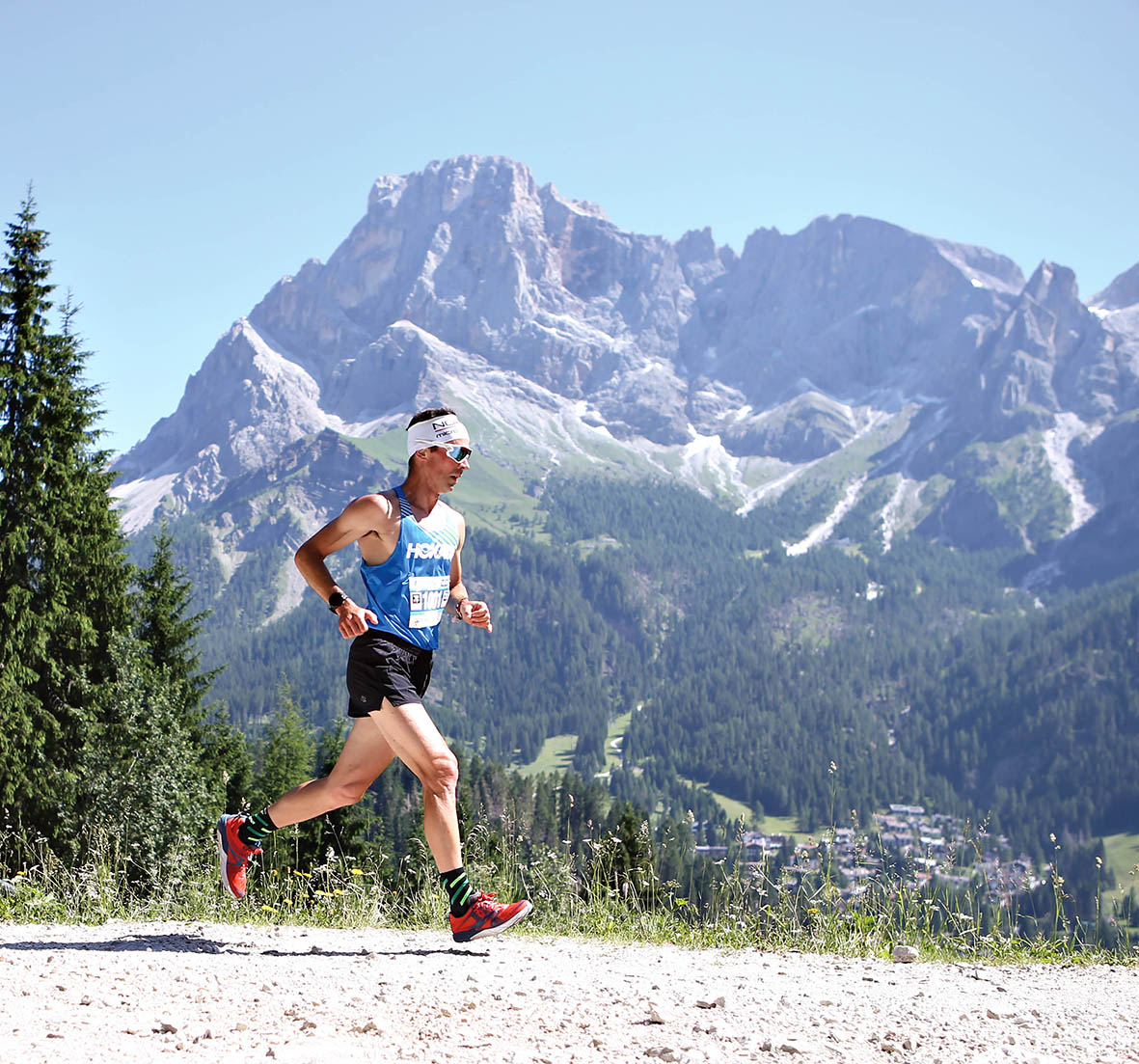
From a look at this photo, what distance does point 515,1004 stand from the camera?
5.22 m

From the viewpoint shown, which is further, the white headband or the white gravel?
the white headband

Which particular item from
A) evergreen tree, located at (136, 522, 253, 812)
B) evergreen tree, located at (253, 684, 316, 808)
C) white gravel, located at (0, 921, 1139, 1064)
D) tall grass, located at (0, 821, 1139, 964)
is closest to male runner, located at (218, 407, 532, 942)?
white gravel, located at (0, 921, 1139, 1064)

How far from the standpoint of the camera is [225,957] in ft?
20.1

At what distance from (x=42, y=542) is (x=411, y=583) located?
20.0 metres

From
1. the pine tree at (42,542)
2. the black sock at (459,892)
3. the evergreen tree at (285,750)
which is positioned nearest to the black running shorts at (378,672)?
the black sock at (459,892)

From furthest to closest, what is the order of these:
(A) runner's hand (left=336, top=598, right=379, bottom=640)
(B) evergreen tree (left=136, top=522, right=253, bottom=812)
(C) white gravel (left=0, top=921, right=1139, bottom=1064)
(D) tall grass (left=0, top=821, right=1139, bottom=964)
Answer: (B) evergreen tree (left=136, top=522, right=253, bottom=812) < (D) tall grass (left=0, top=821, right=1139, bottom=964) < (A) runner's hand (left=336, top=598, right=379, bottom=640) < (C) white gravel (left=0, top=921, right=1139, bottom=1064)

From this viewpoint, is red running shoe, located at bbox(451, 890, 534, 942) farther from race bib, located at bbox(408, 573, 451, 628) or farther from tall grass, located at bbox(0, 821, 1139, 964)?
race bib, located at bbox(408, 573, 451, 628)

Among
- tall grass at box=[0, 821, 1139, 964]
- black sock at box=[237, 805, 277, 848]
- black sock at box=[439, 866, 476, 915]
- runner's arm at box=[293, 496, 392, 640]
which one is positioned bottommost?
tall grass at box=[0, 821, 1139, 964]

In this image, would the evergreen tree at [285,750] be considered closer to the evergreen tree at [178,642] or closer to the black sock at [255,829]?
the evergreen tree at [178,642]

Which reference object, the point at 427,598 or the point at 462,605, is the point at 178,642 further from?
the point at 427,598

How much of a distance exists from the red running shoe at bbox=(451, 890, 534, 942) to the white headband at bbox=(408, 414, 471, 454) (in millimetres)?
3052

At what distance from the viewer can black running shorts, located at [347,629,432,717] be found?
21.1 ft

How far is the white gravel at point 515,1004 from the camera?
15.1 feet

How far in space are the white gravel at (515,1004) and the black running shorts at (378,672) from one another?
5.11 feet
